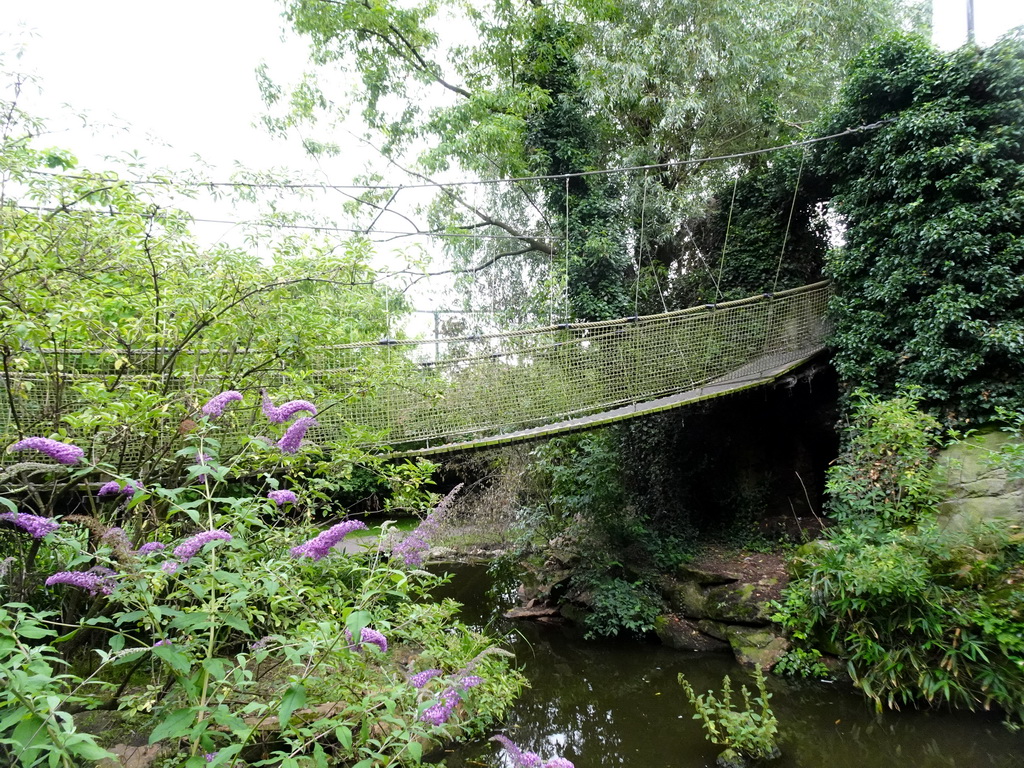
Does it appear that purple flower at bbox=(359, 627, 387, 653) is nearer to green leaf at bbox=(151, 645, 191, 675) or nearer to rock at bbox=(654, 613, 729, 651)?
green leaf at bbox=(151, 645, 191, 675)

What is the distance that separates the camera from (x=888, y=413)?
10.5 ft

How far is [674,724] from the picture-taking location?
279 cm

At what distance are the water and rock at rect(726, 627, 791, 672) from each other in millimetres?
91

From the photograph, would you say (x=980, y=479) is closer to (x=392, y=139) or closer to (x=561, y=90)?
(x=561, y=90)

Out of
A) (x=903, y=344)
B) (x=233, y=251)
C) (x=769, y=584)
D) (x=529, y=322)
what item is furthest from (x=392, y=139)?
(x=769, y=584)

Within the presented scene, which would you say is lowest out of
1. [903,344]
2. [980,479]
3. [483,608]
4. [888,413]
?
[483,608]

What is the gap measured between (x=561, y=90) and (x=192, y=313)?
16.5 ft

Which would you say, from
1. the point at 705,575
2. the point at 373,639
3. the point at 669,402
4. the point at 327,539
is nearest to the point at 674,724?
the point at 705,575

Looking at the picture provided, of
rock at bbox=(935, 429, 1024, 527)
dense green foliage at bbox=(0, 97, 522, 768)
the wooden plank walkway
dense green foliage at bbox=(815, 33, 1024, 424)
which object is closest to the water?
dense green foliage at bbox=(0, 97, 522, 768)

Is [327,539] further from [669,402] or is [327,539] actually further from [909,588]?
[669,402]

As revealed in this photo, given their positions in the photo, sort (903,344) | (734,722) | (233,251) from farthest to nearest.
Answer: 1. (903,344)
2. (734,722)
3. (233,251)

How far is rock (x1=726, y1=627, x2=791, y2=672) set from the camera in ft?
10.7

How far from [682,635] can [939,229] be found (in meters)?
3.15

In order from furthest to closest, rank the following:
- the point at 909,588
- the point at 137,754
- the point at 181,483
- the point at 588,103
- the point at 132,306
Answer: the point at 588,103 → the point at 909,588 → the point at 181,483 → the point at 132,306 → the point at 137,754
